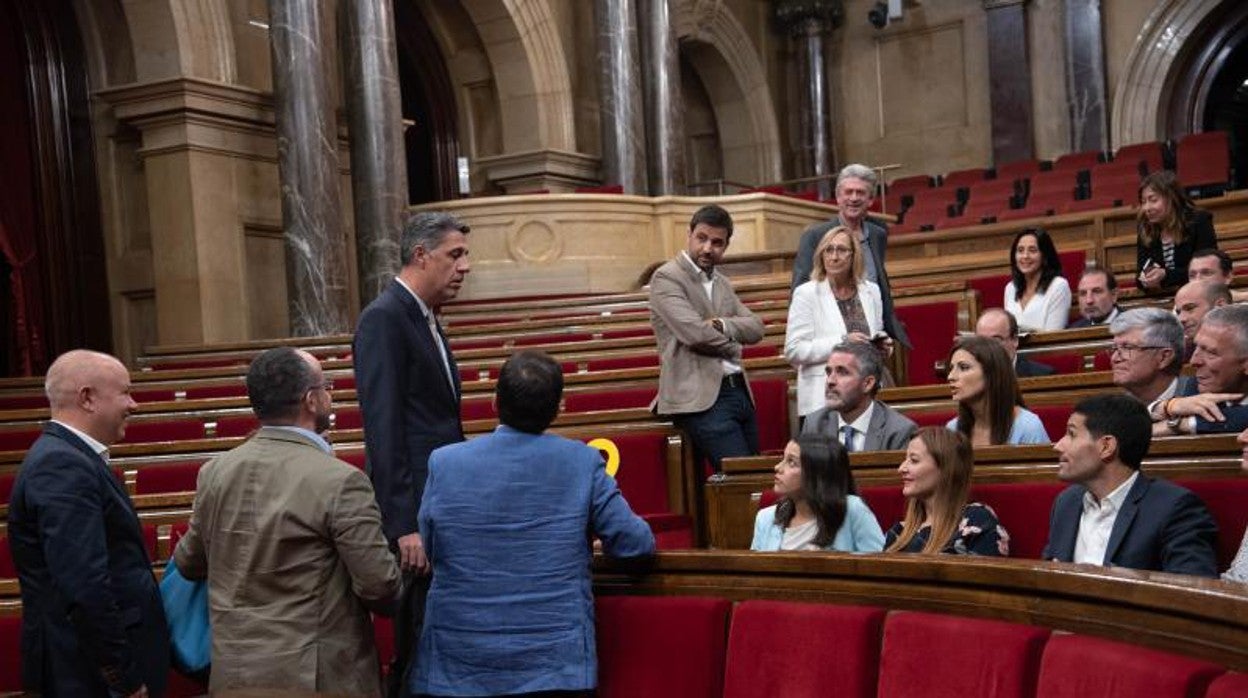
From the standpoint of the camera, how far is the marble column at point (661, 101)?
38.0 feet

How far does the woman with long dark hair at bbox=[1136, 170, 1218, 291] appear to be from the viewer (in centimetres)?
470

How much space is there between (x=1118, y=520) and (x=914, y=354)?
3.38 meters

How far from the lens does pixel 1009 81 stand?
13.8 m

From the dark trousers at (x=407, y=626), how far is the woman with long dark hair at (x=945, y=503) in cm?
89

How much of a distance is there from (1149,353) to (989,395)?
343 millimetres

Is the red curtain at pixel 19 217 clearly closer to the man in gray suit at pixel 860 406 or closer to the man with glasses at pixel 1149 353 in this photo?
the man in gray suit at pixel 860 406

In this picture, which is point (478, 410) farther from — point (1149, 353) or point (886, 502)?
point (1149, 353)

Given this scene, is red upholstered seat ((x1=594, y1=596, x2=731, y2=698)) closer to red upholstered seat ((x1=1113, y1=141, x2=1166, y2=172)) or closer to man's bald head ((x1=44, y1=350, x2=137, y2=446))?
man's bald head ((x1=44, y1=350, x2=137, y2=446))

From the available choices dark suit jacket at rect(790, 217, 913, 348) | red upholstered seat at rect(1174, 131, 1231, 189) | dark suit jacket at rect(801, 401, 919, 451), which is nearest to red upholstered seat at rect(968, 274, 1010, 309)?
dark suit jacket at rect(790, 217, 913, 348)

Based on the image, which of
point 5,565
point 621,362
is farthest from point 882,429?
point 621,362

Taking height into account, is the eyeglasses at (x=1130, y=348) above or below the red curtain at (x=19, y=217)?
below

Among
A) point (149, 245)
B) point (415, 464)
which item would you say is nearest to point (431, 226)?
point (415, 464)

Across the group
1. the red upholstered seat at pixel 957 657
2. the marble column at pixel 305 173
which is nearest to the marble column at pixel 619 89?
the marble column at pixel 305 173

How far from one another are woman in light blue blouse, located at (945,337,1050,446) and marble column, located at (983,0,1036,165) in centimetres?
1102
